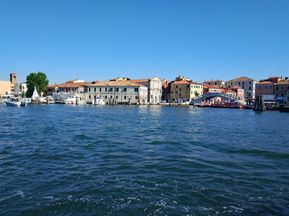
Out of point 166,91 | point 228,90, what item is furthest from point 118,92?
point 228,90

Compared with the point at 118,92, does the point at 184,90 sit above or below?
above

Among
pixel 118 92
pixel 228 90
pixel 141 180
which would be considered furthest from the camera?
pixel 228 90

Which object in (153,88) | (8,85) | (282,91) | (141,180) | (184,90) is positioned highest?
(8,85)

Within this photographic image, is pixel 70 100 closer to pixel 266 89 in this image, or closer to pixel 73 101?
pixel 73 101

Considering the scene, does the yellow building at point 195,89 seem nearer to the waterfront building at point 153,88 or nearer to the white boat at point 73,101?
the waterfront building at point 153,88

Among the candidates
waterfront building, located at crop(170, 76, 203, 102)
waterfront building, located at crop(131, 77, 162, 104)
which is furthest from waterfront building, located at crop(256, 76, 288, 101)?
waterfront building, located at crop(131, 77, 162, 104)

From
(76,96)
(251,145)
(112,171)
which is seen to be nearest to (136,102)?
(76,96)

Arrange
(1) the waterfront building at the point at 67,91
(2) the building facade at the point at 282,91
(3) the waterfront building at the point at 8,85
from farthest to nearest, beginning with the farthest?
(3) the waterfront building at the point at 8,85 < (1) the waterfront building at the point at 67,91 < (2) the building facade at the point at 282,91

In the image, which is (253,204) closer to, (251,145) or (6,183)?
(6,183)

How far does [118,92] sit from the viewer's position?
103 meters

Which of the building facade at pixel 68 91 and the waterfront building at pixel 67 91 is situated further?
the waterfront building at pixel 67 91

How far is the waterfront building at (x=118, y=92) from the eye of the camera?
102 m

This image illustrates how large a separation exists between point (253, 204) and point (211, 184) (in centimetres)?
184

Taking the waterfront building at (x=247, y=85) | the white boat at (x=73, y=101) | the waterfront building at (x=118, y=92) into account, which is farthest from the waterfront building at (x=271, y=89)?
the white boat at (x=73, y=101)
